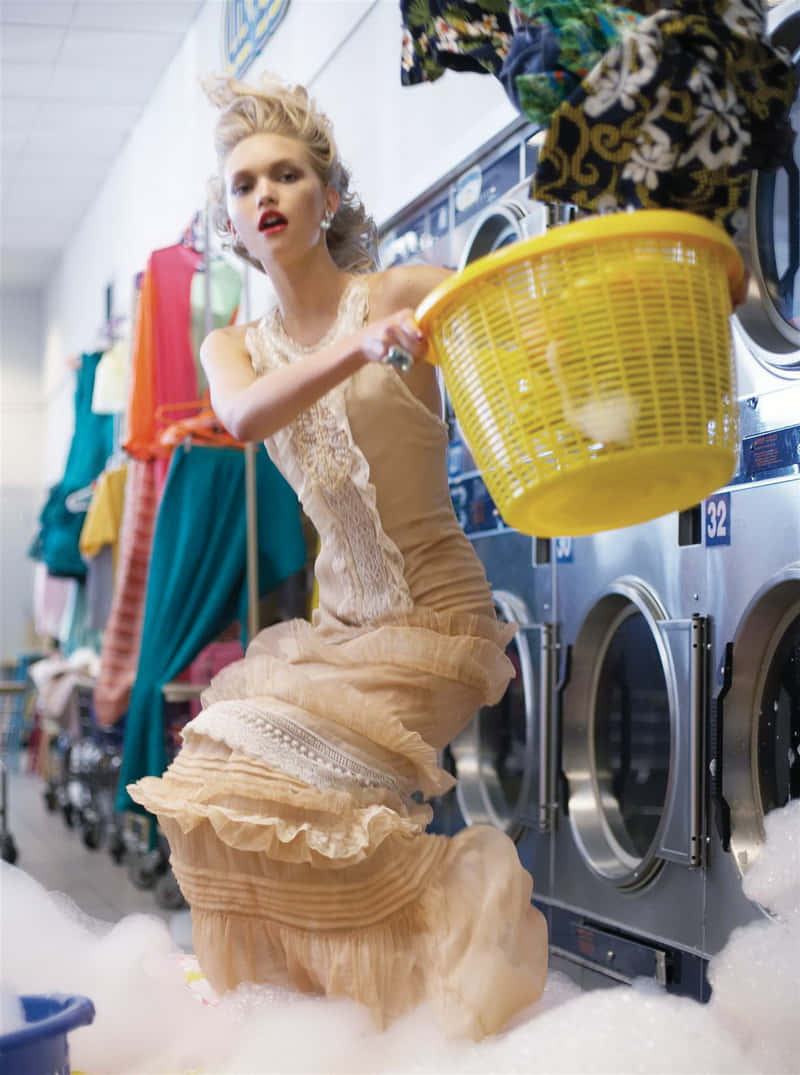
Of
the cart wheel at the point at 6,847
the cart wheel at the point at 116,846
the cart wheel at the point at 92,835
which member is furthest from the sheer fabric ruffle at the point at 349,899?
the cart wheel at the point at 92,835

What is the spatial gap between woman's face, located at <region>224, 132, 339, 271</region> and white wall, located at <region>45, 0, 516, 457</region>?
136cm

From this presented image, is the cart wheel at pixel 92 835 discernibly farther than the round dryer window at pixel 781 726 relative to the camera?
Yes

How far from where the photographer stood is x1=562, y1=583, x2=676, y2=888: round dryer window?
9.91 ft

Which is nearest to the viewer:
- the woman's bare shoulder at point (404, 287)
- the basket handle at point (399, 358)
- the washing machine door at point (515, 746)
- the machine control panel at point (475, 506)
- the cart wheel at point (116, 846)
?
the basket handle at point (399, 358)

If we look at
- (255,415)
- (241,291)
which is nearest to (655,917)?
(255,415)

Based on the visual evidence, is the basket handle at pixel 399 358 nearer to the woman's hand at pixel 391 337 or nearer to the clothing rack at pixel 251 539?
the woman's hand at pixel 391 337

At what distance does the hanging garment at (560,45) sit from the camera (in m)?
1.61

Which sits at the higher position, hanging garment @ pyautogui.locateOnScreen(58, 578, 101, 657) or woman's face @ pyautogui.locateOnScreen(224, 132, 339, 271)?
woman's face @ pyautogui.locateOnScreen(224, 132, 339, 271)

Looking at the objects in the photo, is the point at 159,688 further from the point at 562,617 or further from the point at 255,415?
the point at 255,415

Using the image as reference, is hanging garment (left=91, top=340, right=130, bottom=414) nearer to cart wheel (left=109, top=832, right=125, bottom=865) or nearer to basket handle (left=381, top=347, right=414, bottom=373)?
cart wheel (left=109, top=832, right=125, bottom=865)

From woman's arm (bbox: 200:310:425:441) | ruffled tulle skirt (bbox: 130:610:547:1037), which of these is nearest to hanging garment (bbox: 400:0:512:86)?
woman's arm (bbox: 200:310:425:441)

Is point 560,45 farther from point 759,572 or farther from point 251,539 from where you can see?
point 251,539

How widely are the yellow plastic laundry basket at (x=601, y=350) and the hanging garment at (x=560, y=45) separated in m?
0.25

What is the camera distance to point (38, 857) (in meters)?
5.56
